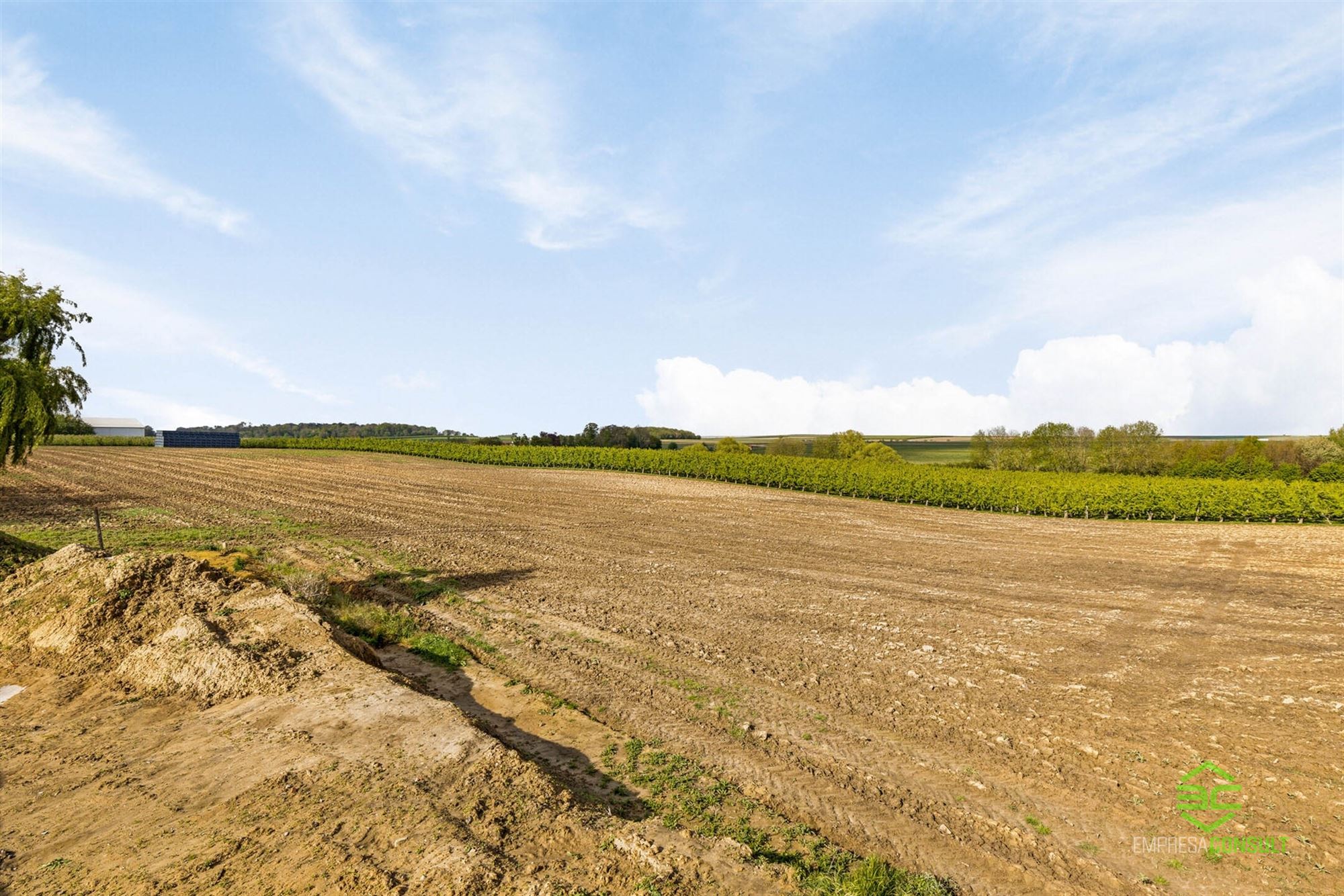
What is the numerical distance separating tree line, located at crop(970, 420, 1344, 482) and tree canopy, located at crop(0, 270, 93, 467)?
240 feet

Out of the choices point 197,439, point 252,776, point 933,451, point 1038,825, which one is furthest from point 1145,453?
point 197,439

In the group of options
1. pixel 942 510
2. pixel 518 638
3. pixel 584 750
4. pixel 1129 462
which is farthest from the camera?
pixel 1129 462

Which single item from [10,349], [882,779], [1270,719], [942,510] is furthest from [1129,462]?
[10,349]

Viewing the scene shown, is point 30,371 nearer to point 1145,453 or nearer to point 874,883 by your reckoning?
point 874,883

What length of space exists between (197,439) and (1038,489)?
136322 mm

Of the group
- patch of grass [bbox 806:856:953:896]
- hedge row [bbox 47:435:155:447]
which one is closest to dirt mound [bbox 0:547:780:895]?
patch of grass [bbox 806:856:953:896]

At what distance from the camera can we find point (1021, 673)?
36.4 feet

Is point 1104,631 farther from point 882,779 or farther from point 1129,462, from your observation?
point 1129,462

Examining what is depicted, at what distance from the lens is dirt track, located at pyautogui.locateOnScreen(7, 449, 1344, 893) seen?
6547mm

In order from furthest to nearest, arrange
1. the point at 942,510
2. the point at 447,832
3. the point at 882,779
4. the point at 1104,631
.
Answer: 1. the point at 942,510
2. the point at 1104,631
3. the point at 882,779
4. the point at 447,832

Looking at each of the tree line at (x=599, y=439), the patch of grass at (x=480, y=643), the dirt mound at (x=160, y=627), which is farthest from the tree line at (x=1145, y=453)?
the dirt mound at (x=160, y=627)

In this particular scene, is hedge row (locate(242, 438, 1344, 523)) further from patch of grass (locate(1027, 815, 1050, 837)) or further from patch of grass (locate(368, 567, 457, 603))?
patch of grass (locate(1027, 815, 1050, 837))

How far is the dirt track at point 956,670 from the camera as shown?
655cm

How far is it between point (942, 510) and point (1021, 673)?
115 feet
